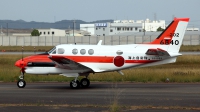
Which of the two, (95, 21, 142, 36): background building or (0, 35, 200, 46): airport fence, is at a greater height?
(95, 21, 142, 36): background building

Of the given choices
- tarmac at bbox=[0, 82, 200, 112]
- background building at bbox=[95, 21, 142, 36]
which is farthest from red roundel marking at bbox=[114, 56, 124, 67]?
background building at bbox=[95, 21, 142, 36]

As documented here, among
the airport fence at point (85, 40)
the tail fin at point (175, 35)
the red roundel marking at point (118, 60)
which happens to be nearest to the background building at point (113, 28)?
the airport fence at point (85, 40)

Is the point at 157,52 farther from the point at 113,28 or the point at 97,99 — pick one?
the point at 113,28

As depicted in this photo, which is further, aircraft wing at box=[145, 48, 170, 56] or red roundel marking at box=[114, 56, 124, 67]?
red roundel marking at box=[114, 56, 124, 67]

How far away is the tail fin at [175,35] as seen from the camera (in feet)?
80.4

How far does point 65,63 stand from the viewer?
23531mm

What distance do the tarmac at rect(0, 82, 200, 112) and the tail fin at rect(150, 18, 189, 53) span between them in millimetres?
2429

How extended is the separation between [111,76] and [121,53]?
5.39m

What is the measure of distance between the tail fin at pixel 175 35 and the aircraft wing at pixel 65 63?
4608 mm

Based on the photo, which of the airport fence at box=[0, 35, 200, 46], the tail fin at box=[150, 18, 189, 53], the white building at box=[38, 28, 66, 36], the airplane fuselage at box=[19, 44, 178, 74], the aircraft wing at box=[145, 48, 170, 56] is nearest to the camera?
the aircraft wing at box=[145, 48, 170, 56]

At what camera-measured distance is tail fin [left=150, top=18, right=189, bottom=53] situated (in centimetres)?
2452

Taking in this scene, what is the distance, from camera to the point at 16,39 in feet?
302

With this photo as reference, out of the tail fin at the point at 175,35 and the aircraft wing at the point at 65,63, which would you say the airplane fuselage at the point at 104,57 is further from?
the tail fin at the point at 175,35

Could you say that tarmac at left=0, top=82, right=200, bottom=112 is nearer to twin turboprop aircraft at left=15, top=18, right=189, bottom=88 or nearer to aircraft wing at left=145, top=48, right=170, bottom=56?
twin turboprop aircraft at left=15, top=18, right=189, bottom=88
